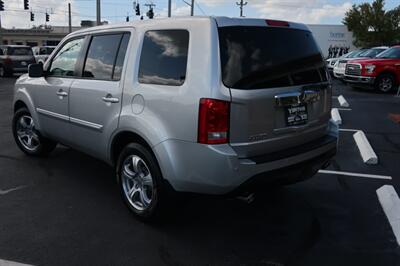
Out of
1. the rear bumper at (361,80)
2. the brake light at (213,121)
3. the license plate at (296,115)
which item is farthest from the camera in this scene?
the rear bumper at (361,80)

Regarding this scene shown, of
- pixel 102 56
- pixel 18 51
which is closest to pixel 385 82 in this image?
pixel 102 56

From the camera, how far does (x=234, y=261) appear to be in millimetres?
3326

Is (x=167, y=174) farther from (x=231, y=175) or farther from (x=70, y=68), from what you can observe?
(x=70, y=68)

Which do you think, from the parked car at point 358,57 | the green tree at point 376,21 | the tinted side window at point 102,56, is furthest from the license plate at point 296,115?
the green tree at point 376,21

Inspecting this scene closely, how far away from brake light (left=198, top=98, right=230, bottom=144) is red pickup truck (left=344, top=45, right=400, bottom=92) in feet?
44.6

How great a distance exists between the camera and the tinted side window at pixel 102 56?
4.22 m

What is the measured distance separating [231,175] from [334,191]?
2.19m

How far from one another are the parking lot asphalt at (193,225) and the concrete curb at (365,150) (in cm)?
33

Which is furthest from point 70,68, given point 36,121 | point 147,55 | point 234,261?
point 234,261

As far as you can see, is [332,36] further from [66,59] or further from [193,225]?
[193,225]

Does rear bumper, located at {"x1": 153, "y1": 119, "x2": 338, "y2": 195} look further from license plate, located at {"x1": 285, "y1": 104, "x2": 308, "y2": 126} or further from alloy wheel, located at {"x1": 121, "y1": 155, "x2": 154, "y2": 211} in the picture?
alloy wheel, located at {"x1": 121, "y1": 155, "x2": 154, "y2": 211}

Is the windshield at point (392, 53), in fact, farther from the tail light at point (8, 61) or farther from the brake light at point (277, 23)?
the tail light at point (8, 61)

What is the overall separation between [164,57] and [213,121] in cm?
83

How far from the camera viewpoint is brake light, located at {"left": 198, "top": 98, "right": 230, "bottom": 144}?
10.4 feet
